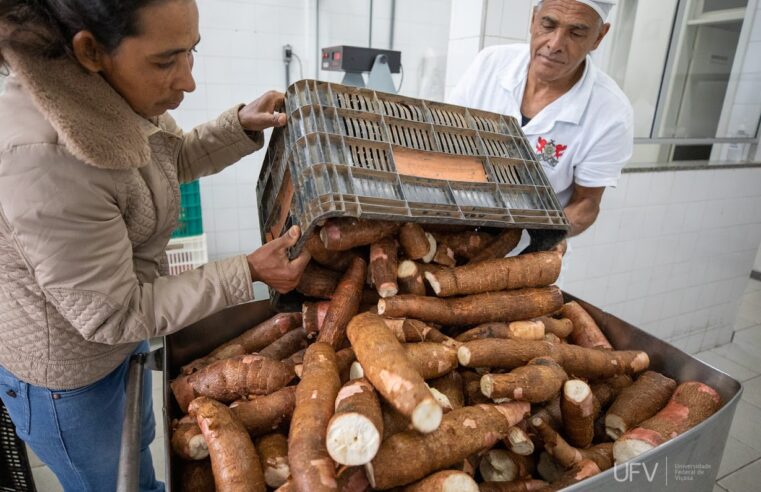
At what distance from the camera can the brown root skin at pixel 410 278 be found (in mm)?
1107

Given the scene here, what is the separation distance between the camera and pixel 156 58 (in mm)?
786

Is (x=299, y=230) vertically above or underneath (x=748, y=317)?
above

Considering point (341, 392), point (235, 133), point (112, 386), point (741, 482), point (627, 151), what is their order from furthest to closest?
point (741, 482) → point (627, 151) → point (235, 133) → point (112, 386) → point (341, 392)

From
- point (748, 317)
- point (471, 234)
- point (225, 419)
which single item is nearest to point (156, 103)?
point (225, 419)

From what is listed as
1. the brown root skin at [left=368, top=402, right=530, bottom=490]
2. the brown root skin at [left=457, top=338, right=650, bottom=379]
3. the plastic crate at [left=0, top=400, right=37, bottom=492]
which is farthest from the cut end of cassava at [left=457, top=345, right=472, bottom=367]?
the plastic crate at [left=0, top=400, right=37, bottom=492]

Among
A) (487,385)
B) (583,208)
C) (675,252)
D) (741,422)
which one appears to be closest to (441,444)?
(487,385)

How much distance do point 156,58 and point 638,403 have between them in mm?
1207

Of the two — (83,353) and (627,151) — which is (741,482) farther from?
(83,353)

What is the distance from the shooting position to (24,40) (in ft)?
2.34

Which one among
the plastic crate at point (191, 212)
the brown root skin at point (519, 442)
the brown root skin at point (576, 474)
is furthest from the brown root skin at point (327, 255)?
the plastic crate at point (191, 212)

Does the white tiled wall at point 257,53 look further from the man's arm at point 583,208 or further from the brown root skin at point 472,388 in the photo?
the brown root skin at point 472,388

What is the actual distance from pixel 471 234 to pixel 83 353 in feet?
3.07

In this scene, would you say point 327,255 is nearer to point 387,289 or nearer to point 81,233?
point 387,289

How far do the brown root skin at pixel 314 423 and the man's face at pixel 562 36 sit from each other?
1.18 m
